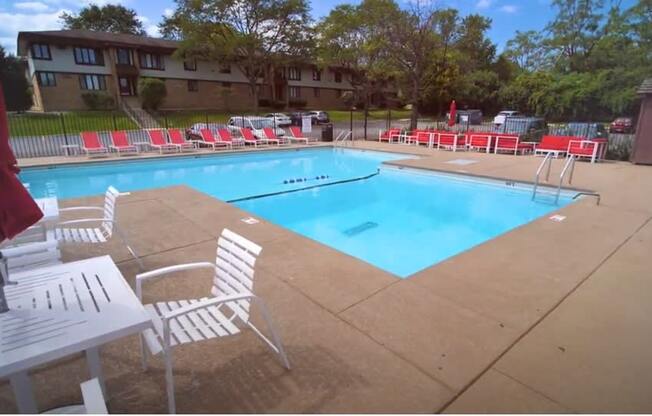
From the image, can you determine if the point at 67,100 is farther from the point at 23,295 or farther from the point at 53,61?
the point at 23,295

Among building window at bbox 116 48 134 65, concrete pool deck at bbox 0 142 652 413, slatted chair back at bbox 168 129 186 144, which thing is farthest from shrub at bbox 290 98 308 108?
concrete pool deck at bbox 0 142 652 413

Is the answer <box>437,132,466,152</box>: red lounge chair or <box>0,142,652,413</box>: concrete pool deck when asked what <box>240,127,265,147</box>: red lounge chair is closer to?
<box>437,132,466,152</box>: red lounge chair

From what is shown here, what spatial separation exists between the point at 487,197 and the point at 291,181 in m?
5.16

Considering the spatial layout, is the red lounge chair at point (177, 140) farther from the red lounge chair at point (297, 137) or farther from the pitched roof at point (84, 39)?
the pitched roof at point (84, 39)

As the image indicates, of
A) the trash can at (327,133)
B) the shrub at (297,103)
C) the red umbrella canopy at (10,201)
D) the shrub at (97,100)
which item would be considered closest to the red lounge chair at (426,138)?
the trash can at (327,133)

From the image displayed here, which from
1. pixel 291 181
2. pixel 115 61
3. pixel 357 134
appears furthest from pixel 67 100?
pixel 291 181

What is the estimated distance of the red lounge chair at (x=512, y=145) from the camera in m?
13.1

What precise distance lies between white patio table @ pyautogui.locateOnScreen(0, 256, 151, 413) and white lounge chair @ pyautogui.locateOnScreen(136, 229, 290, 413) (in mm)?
211

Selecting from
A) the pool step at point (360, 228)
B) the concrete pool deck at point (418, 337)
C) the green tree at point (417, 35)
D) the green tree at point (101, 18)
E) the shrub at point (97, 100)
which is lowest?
the pool step at point (360, 228)

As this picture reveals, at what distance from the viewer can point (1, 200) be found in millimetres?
1453

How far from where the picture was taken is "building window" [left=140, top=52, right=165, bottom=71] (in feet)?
95.3

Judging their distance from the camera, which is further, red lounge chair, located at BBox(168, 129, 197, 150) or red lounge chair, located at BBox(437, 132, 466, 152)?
red lounge chair, located at BBox(437, 132, 466, 152)

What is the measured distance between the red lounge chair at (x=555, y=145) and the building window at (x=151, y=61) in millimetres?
A: 28710

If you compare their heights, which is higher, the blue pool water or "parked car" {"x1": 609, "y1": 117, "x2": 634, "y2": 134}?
"parked car" {"x1": 609, "y1": 117, "x2": 634, "y2": 134}
